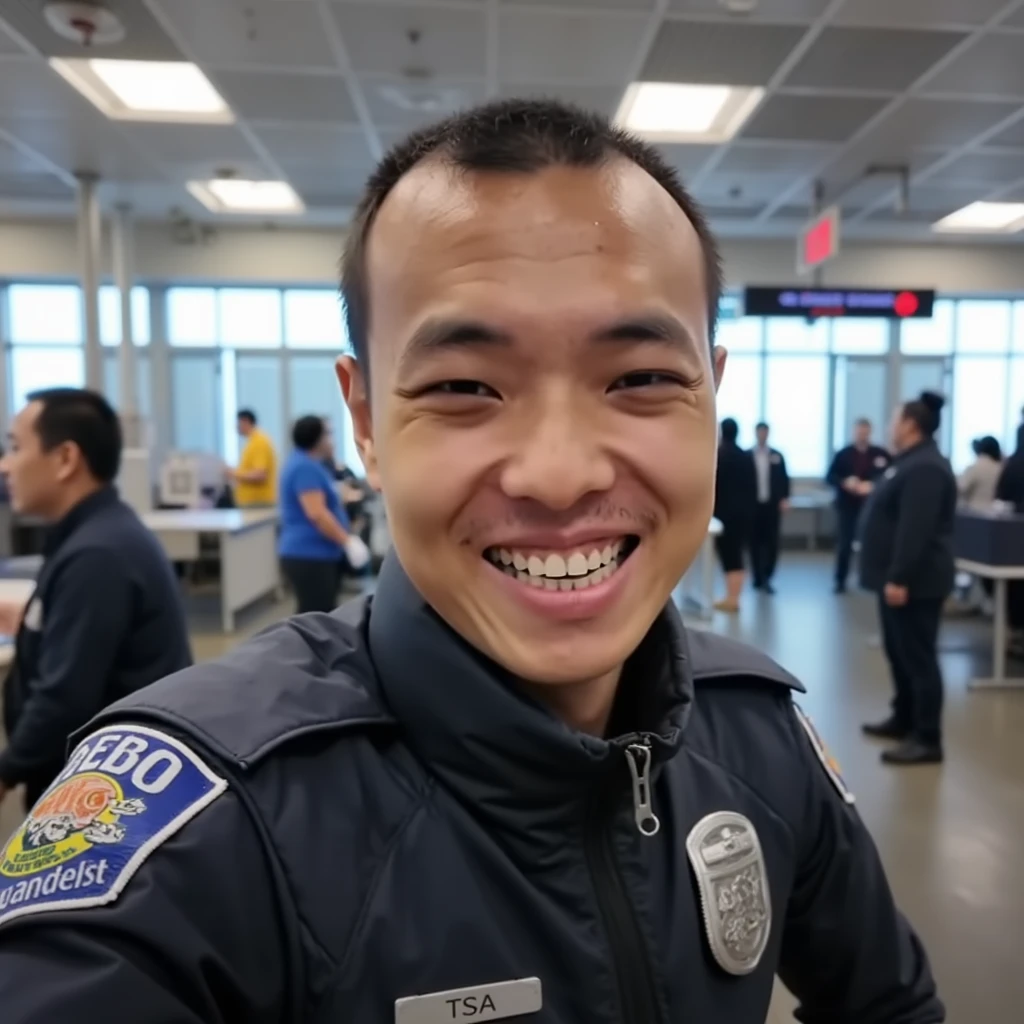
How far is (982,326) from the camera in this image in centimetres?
1075

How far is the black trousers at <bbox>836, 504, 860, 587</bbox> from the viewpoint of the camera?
7699mm

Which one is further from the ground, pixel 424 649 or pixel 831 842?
pixel 424 649

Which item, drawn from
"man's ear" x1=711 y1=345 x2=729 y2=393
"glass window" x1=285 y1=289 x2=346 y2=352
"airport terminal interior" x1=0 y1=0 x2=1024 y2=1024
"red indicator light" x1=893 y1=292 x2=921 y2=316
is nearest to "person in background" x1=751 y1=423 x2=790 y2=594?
"airport terminal interior" x1=0 y1=0 x2=1024 y2=1024

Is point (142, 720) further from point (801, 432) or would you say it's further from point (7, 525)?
point (801, 432)

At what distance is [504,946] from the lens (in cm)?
68

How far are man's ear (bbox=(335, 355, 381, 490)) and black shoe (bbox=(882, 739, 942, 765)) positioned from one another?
347 centimetres

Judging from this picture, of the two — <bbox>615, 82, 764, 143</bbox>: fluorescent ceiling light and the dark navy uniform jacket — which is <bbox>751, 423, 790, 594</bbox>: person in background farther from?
the dark navy uniform jacket

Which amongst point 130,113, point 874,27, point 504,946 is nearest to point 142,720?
point 504,946

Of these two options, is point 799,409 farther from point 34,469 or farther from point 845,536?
point 34,469

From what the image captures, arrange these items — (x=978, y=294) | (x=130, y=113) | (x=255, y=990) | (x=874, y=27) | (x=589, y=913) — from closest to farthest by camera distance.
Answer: (x=255, y=990), (x=589, y=913), (x=874, y=27), (x=130, y=113), (x=978, y=294)

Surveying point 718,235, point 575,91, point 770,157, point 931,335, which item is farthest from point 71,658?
point 931,335

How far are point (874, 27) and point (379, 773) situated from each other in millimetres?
4638

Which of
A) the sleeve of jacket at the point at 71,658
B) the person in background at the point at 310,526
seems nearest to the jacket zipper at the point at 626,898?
the sleeve of jacket at the point at 71,658

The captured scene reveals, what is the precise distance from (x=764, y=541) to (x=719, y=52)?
4.58m
